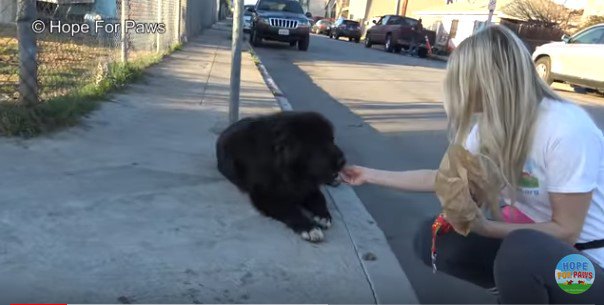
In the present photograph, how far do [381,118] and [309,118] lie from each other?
4.97m

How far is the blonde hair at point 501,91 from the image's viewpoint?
2246mm

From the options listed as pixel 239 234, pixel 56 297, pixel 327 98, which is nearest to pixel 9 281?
pixel 56 297

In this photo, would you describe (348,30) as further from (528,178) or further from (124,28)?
(528,178)

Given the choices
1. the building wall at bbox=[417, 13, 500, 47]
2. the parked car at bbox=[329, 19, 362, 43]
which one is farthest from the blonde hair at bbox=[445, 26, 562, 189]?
the parked car at bbox=[329, 19, 362, 43]

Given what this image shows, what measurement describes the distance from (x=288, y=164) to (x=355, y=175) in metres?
0.37

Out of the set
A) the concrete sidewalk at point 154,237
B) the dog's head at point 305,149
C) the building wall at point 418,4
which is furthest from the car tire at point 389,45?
the dog's head at point 305,149

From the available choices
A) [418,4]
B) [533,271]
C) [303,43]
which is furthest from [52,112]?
[418,4]

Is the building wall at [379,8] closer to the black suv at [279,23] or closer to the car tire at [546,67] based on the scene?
the black suv at [279,23]

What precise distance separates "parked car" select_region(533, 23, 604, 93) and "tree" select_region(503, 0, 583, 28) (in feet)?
52.3

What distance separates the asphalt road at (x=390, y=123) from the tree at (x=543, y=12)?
15.4 metres

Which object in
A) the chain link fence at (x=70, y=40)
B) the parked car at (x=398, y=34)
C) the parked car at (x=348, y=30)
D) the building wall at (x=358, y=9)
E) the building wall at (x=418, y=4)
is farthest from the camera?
the building wall at (x=358, y=9)

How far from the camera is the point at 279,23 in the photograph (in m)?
18.6

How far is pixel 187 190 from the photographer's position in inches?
159

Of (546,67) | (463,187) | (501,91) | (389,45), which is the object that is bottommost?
(389,45)
